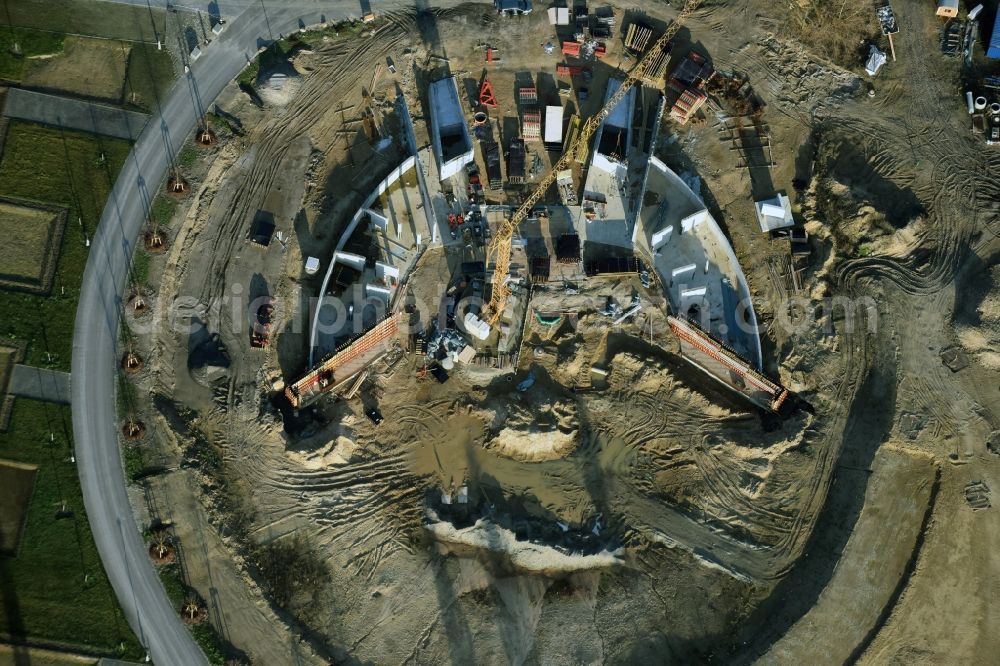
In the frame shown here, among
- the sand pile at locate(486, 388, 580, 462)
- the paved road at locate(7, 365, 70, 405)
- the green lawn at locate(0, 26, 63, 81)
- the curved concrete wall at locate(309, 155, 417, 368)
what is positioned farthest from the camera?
the green lawn at locate(0, 26, 63, 81)

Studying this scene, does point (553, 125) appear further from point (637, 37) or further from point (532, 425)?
point (532, 425)

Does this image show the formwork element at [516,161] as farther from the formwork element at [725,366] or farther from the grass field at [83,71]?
the grass field at [83,71]

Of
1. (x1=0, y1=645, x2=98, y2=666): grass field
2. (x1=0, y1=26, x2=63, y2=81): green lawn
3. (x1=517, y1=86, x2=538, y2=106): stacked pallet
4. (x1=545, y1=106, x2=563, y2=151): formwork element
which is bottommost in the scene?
(x1=0, y1=645, x2=98, y2=666): grass field

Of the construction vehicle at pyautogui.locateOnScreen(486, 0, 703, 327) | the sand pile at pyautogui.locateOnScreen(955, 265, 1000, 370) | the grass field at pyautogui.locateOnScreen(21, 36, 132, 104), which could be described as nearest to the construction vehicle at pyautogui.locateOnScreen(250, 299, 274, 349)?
the construction vehicle at pyautogui.locateOnScreen(486, 0, 703, 327)

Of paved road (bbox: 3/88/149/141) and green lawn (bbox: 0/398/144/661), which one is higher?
paved road (bbox: 3/88/149/141)

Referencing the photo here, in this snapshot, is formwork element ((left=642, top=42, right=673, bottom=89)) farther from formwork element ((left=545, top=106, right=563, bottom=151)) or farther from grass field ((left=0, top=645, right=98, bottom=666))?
grass field ((left=0, top=645, right=98, bottom=666))

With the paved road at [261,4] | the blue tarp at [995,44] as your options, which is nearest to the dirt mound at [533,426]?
the paved road at [261,4]
